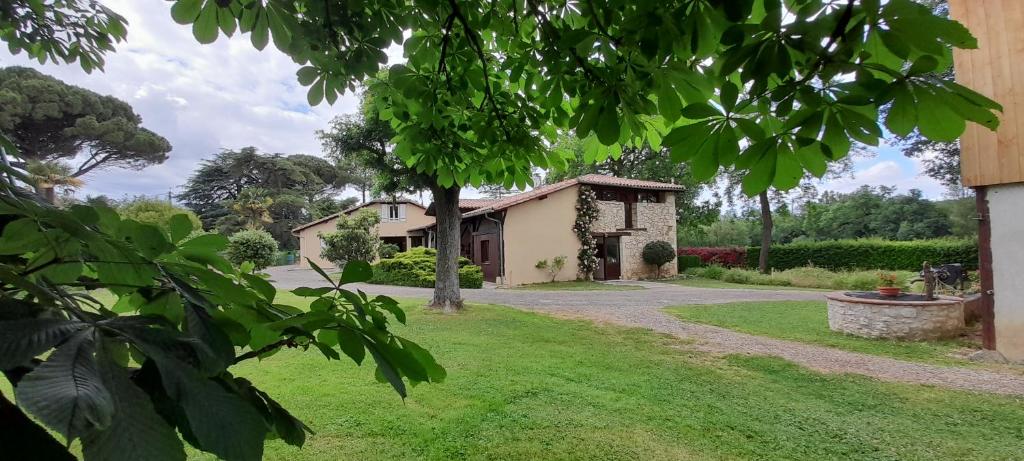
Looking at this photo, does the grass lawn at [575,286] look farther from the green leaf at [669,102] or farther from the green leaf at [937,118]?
the green leaf at [937,118]

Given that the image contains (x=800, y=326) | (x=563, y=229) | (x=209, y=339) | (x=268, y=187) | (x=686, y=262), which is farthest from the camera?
(x=268, y=187)

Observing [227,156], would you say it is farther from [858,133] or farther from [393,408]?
[858,133]

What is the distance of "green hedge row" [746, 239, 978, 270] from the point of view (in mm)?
18328

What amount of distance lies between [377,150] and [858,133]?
1160 centimetres

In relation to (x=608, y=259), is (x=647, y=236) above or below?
above

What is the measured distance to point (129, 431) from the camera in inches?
17.3

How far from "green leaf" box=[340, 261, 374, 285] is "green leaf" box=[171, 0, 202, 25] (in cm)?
166

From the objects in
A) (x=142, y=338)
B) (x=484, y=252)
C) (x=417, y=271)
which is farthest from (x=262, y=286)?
(x=484, y=252)

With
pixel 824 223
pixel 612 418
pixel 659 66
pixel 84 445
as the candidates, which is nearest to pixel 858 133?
pixel 659 66

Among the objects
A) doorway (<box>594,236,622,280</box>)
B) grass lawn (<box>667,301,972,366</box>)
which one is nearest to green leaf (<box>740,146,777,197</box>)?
grass lawn (<box>667,301,972,366</box>)

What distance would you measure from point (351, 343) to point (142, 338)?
0.42m

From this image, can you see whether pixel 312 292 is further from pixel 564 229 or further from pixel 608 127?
pixel 564 229

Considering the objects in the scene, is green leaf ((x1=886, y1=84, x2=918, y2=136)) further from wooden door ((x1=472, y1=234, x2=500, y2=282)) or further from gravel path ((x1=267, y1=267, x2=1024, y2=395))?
wooden door ((x1=472, y1=234, x2=500, y2=282))

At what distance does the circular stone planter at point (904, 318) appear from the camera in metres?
7.80
